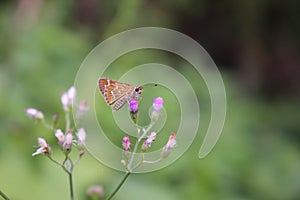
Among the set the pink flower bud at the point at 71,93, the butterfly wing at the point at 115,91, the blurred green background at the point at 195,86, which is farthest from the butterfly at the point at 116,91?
the blurred green background at the point at 195,86

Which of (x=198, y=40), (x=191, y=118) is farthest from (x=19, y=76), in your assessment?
(x=198, y=40)

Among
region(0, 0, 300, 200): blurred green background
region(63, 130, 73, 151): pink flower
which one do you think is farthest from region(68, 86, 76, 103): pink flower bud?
region(0, 0, 300, 200): blurred green background

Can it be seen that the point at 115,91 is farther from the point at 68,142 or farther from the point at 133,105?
the point at 68,142

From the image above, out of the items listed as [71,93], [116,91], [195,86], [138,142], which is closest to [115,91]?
[116,91]

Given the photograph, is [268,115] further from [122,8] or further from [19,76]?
[19,76]

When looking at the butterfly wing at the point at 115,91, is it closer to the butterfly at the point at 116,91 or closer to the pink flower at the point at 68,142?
the butterfly at the point at 116,91

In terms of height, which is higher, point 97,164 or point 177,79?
point 177,79

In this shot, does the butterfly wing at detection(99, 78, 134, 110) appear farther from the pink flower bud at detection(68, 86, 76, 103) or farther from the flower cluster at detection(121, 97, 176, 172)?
the pink flower bud at detection(68, 86, 76, 103)
